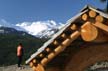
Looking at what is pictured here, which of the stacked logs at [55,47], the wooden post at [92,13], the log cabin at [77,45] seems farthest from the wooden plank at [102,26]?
the stacked logs at [55,47]

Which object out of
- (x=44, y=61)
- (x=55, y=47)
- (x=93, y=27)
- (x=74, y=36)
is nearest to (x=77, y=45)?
(x=55, y=47)

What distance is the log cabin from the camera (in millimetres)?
10258

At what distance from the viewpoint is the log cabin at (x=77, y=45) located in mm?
10258

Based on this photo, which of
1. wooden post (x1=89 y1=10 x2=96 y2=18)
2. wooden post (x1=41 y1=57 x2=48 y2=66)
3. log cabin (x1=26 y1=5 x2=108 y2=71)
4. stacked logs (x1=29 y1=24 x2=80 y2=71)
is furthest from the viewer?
wooden post (x1=41 y1=57 x2=48 y2=66)

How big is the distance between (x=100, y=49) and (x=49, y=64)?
1611 millimetres

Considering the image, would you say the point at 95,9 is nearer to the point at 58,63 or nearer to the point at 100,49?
the point at 100,49

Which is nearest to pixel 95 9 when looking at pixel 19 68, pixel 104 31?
pixel 104 31

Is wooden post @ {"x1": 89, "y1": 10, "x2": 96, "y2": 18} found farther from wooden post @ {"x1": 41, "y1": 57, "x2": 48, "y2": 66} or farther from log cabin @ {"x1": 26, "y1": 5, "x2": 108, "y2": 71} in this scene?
wooden post @ {"x1": 41, "y1": 57, "x2": 48, "y2": 66}

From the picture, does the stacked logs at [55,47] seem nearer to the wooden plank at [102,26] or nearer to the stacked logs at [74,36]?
the stacked logs at [74,36]

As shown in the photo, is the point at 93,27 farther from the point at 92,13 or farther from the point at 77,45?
the point at 77,45

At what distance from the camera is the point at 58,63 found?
1194 centimetres

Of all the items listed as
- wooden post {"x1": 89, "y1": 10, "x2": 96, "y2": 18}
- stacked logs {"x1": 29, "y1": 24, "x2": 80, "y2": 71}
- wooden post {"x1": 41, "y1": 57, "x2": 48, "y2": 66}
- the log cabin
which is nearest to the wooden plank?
the log cabin

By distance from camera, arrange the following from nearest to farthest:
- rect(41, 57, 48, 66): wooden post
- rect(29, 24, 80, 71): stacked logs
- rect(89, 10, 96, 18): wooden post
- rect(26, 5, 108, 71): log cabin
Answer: rect(89, 10, 96, 18): wooden post < rect(26, 5, 108, 71): log cabin < rect(29, 24, 80, 71): stacked logs < rect(41, 57, 48, 66): wooden post

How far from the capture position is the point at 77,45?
11.6m
